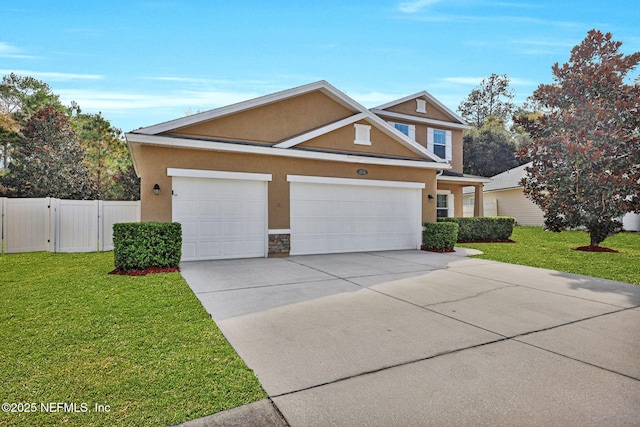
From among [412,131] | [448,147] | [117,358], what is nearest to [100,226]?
[117,358]

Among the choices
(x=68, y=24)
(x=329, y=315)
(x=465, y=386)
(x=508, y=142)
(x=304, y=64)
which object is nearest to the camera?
(x=465, y=386)

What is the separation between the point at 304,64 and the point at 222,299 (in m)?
12.4

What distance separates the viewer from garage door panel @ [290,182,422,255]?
423 inches

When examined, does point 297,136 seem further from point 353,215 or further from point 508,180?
point 508,180

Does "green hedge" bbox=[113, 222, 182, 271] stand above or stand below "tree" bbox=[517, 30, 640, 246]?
below

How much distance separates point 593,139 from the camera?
1142 cm

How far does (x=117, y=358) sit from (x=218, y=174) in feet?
22.3

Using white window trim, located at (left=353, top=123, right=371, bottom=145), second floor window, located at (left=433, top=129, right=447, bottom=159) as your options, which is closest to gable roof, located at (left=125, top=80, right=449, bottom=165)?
white window trim, located at (left=353, top=123, right=371, bottom=145)

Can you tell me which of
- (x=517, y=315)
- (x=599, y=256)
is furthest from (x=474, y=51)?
(x=517, y=315)

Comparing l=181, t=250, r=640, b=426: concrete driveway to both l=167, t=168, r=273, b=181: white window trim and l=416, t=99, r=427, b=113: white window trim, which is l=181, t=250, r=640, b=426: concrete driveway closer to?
l=167, t=168, r=273, b=181: white window trim

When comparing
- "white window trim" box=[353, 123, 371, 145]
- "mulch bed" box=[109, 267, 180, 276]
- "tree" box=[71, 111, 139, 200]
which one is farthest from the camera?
"tree" box=[71, 111, 139, 200]

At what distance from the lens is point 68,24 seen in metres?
10.4

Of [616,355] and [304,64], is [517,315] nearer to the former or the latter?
[616,355]

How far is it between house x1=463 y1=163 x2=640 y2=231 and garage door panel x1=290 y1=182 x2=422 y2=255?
13.5m
